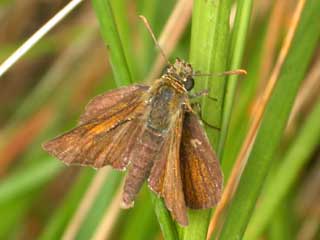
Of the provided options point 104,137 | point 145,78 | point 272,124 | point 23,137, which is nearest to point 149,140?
point 104,137

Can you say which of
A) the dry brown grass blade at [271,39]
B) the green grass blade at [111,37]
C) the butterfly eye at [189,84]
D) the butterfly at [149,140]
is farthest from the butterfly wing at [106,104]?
the dry brown grass blade at [271,39]

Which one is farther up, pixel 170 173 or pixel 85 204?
pixel 170 173

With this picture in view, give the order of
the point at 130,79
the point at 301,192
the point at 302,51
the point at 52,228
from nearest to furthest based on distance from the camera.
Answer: the point at 130,79 < the point at 302,51 < the point at 52,228 < the point at 301,192

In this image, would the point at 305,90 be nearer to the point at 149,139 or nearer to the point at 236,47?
the point at 149,139

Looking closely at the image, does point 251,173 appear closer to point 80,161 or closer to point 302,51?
point 302,51

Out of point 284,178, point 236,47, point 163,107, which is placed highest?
point 236,47

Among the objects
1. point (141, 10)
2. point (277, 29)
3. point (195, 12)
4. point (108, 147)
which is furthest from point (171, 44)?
point (195, 12)

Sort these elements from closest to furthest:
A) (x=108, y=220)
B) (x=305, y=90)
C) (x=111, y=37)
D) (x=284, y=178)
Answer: (x=111, y=37) < (x=284, y=178) < (x=108, y=220) < (x=305, y=90)
